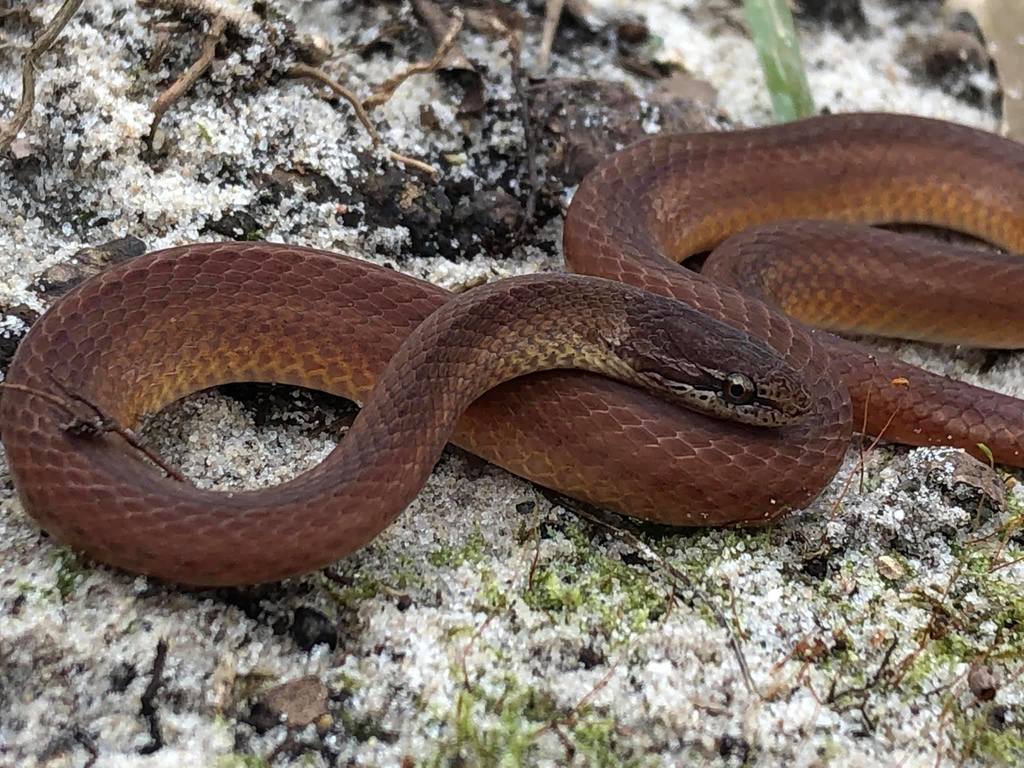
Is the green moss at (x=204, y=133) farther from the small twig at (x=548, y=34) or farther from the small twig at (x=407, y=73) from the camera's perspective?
the small twig at (x=548, y=34)

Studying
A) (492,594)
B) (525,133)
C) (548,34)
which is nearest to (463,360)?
(492,594)

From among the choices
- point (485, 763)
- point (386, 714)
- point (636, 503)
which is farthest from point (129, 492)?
point (636, 503)

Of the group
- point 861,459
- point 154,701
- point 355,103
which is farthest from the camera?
point 355,103

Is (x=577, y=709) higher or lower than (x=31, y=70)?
lower

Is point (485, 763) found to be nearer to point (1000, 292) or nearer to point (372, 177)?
point (372, 177)

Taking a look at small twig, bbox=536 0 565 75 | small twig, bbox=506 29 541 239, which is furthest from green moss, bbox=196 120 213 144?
small twig, bbox=536 0 565 75

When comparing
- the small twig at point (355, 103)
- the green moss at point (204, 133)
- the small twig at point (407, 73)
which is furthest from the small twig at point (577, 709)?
the small twig at point (407, 73)

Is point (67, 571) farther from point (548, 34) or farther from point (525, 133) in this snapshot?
point (548, 34)
